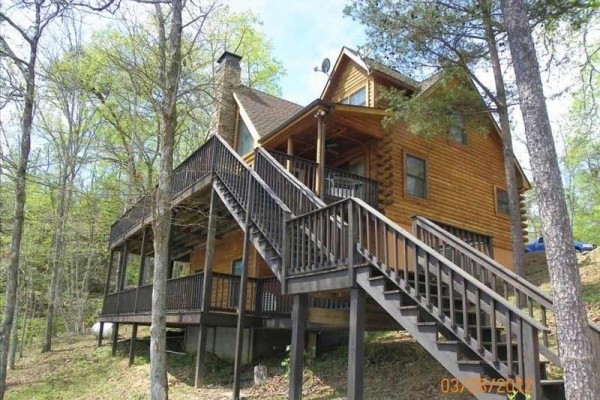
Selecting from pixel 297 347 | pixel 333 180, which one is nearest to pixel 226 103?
pixel 333 180

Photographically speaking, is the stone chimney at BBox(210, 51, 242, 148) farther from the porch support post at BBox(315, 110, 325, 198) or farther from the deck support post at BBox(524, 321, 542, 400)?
the deck support post at BBox(524, 321, 542, 400)

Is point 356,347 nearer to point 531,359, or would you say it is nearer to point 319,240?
point 319,240

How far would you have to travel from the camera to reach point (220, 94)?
18.2 meters

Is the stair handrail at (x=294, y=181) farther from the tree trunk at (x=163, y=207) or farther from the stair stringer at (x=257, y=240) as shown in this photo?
the tree trunk at (x=163, y=207)

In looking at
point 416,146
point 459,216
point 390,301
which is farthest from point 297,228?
point 459,216

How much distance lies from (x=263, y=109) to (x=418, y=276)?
41.5ft

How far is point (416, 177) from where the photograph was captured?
14.5 metres

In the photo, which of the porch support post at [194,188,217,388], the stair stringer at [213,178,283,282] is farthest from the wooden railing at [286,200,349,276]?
the porch support post at [194,188,217,388]

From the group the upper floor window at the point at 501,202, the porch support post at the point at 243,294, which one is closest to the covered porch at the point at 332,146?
the porch support post at the point at 243,294

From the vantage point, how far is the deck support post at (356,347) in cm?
598

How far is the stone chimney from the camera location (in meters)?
17.1

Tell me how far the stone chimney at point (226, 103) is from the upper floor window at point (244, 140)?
27 cm

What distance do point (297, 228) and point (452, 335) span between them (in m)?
3.22

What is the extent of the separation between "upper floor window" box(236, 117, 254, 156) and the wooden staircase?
18.4 ft
